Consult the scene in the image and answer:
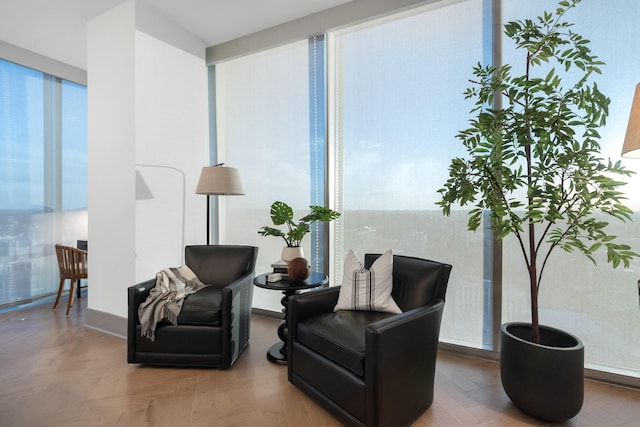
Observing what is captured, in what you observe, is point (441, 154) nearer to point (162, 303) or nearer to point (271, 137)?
point (271, 137)

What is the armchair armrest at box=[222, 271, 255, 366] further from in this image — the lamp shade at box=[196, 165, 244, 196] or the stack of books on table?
the lamp shade at box=[196, 165, 244, 196]

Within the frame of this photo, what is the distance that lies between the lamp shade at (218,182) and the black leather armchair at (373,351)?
1284 millimetres

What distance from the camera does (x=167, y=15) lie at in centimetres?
332

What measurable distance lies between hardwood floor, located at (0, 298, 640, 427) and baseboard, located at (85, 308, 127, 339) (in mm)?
286

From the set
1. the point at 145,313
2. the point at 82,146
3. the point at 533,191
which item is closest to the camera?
the point at 533,191

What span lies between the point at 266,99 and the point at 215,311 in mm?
2309

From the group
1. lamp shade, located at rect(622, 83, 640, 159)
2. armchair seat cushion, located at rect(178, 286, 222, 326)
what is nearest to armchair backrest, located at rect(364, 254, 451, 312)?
lamp shade, located at rect(622, 83, 640, 159)

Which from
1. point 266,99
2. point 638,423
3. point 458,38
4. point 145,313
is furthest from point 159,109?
point 638,423

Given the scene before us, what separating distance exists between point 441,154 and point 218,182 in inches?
74.8

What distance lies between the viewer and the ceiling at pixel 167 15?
315cm

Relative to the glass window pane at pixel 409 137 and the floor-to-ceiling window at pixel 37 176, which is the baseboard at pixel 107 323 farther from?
the glass window pane at pixel 409 137

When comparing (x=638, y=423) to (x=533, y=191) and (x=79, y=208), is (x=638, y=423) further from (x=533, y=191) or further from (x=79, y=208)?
(x=79, y=208)

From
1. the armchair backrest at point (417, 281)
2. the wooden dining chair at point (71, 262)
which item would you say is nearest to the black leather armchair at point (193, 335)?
the armchair backrest at point (417, 281)

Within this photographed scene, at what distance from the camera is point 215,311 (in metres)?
2.42
